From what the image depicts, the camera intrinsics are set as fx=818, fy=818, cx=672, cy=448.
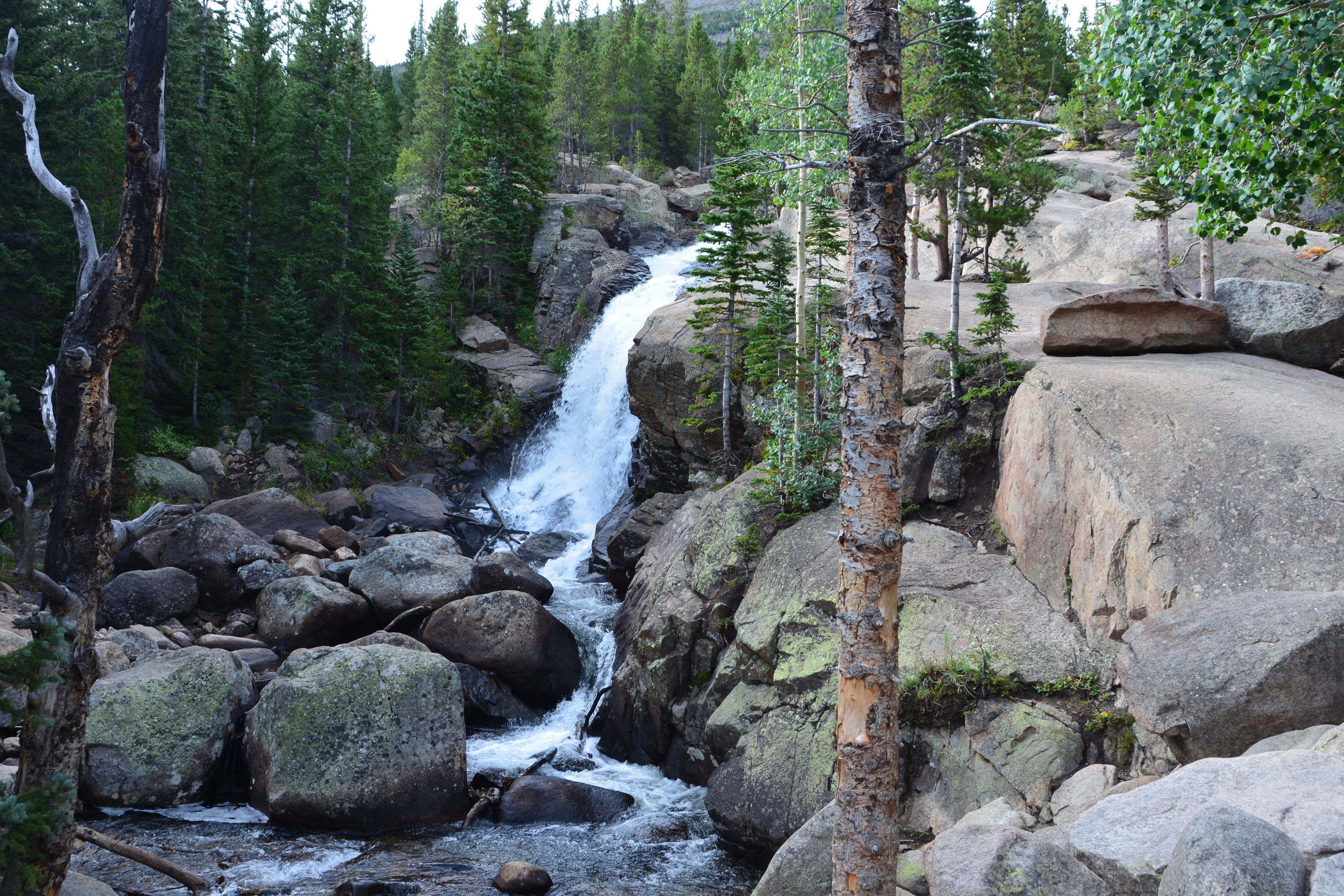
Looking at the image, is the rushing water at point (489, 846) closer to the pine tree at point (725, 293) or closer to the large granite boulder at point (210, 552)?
the pine tree at point (725, 293)

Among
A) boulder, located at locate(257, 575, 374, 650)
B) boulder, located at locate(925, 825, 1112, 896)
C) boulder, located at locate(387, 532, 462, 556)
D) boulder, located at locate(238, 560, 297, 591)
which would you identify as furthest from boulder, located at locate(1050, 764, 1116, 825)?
boulder, located at locate(238, 560, 297, 591)

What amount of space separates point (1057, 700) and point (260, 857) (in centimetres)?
1023

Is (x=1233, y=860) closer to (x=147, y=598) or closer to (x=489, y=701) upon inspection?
(x=489, y=701)

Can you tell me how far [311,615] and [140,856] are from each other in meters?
9.76

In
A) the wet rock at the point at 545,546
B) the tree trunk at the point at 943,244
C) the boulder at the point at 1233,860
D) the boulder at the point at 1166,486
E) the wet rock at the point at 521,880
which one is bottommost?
the wet rock at the point at 521,880

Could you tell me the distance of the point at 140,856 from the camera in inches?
293

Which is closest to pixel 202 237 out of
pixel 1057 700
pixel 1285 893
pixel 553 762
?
pixel 553 762

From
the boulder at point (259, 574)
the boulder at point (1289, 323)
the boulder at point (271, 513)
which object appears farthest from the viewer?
the boulder at point (271, 513)

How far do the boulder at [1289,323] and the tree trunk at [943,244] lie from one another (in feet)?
25.6

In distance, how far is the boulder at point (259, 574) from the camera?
1892 cm

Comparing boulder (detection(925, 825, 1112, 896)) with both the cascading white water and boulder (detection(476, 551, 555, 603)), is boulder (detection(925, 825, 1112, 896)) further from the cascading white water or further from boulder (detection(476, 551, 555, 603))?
the cascading white water

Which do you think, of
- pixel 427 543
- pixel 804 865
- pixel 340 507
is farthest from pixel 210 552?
pixel 804 865

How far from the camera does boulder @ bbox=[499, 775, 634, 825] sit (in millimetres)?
12305

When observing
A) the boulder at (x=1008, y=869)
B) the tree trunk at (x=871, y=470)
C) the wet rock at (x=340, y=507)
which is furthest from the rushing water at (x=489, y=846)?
the wet rock at (x=340, y=507)
